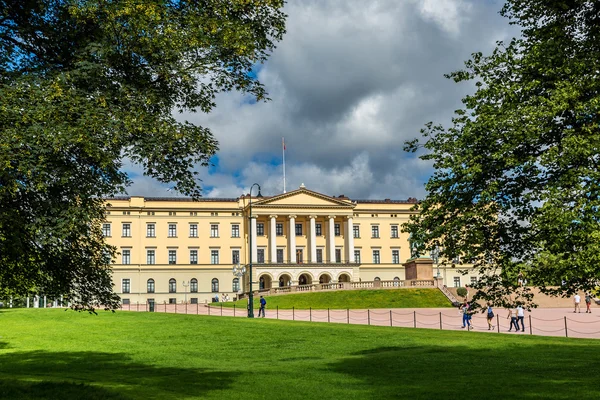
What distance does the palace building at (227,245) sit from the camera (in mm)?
99625

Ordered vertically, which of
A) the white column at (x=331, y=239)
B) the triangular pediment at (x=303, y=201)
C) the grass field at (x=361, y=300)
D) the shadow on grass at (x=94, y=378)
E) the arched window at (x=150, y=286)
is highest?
the triangular pediment at (x=303, y=201)

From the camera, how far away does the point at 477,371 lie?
719 inches

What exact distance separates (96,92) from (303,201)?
301 feet

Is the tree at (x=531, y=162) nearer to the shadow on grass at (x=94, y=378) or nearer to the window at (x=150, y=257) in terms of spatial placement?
the shadow on grass at (x=94, y=378)

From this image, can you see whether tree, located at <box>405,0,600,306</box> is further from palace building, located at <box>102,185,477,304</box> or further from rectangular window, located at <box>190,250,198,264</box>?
rectangular window, located at <box>190,250,198,264</box>

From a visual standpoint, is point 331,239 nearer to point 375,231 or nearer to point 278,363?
point 375,231

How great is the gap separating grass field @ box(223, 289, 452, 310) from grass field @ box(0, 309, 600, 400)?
93.7ft

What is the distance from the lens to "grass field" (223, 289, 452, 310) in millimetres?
64375

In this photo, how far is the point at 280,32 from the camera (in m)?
14.2

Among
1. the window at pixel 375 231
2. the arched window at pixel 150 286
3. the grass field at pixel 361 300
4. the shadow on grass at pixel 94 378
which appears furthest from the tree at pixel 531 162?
the window at pixel 375 231

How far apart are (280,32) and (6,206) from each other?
6637mm

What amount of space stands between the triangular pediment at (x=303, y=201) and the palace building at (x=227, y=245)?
16cm

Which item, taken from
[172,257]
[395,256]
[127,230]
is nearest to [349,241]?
[395,256]

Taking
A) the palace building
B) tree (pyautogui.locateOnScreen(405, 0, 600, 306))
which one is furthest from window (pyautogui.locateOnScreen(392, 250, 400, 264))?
tree (pyautogui.locateOnScreen(405, 0, 600, 306))
